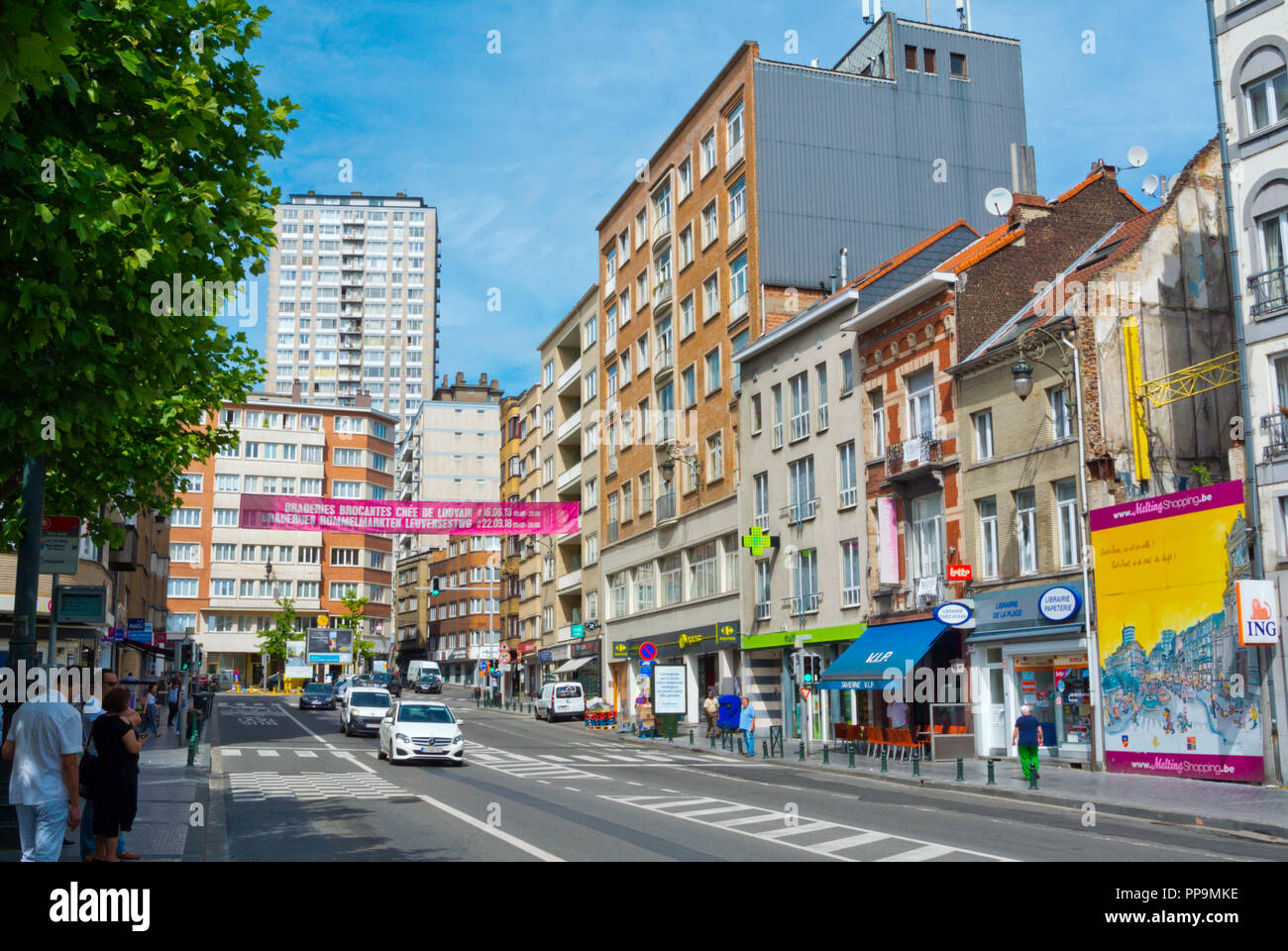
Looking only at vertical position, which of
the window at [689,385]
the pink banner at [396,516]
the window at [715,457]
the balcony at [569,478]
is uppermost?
the window at [689,385]

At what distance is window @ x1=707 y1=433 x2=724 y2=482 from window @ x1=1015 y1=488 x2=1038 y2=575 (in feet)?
62.2

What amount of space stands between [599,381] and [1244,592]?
44.6 m

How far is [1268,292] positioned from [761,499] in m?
22.5

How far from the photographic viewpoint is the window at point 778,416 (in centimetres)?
4353

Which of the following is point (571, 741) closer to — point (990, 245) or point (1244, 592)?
point (990, 245)

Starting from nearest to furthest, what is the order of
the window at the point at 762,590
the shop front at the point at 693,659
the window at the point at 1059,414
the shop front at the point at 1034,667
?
the shop front at the point at 1034,667 → the window at the point at 1059,414 → the window at the point at 762,590 → the shop front at the point at 693,659

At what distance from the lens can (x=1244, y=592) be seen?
22781 mm

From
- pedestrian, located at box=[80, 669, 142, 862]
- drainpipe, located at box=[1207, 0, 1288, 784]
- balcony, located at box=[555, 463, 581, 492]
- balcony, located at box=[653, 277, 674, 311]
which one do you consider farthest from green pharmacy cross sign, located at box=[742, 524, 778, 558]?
pedestrian, located at box=[80, 669, 142, 862]

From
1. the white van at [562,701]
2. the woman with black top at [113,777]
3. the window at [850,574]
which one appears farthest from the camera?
the white van at [562,701]

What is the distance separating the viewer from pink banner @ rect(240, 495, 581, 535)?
1519 inches

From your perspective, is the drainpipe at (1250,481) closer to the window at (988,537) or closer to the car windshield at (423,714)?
the window at (988,537)

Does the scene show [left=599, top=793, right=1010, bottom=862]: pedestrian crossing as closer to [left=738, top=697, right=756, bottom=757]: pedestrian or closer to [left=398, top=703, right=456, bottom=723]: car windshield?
[left=398, top=703, right=456, bottom=723]: car windshield

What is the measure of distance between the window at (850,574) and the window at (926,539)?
2.80 m

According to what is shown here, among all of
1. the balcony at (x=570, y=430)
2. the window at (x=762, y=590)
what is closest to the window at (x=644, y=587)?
the window at (x=762, y=590)
